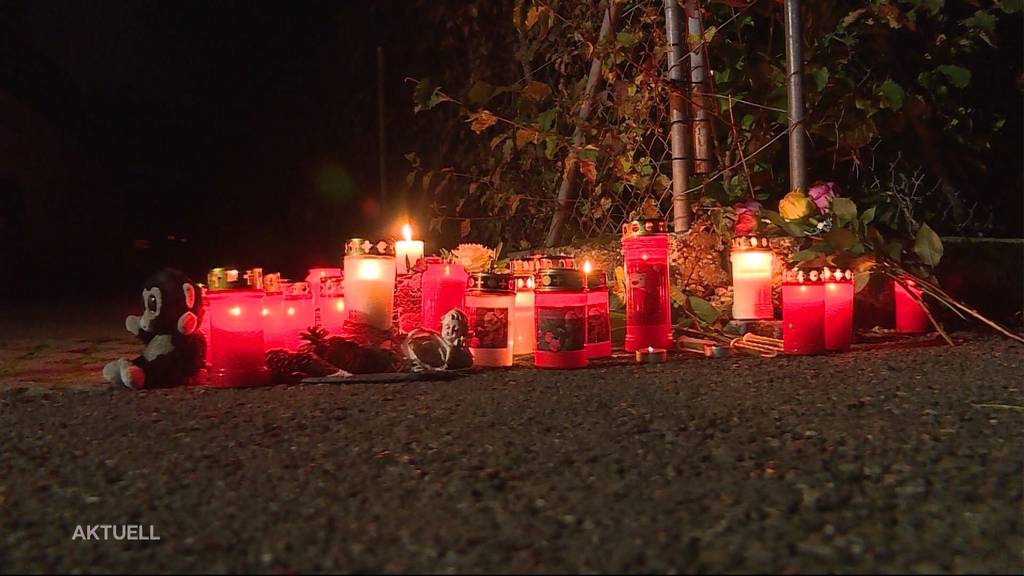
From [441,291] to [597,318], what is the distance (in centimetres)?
55

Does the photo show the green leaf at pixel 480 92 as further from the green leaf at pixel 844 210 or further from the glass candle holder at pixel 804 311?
the glass candle holder at pixel 804 311

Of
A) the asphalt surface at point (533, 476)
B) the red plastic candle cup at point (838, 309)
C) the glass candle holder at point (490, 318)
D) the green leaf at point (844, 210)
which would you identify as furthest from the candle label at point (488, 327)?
the green leaf at point (844, 210)

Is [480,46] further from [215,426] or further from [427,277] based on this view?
[215,426]

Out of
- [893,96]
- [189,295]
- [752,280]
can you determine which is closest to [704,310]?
[752,280]

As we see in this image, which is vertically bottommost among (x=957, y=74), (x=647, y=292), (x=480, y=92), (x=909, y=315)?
(x=909, y=315)

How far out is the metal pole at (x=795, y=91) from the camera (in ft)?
12.1

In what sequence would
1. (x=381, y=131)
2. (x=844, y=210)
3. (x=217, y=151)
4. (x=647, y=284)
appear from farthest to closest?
(x=217, y=151)
(x=381, y=131)
(x=844, y=210)
(x=647, y=284)

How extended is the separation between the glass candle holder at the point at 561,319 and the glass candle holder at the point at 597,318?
0.44ft

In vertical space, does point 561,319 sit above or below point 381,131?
below

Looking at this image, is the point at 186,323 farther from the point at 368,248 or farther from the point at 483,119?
the point at 483,119

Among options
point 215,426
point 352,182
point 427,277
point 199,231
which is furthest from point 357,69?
point 199,231

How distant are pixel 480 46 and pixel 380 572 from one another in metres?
5.18

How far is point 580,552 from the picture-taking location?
46.5 inches

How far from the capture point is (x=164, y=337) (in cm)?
257
